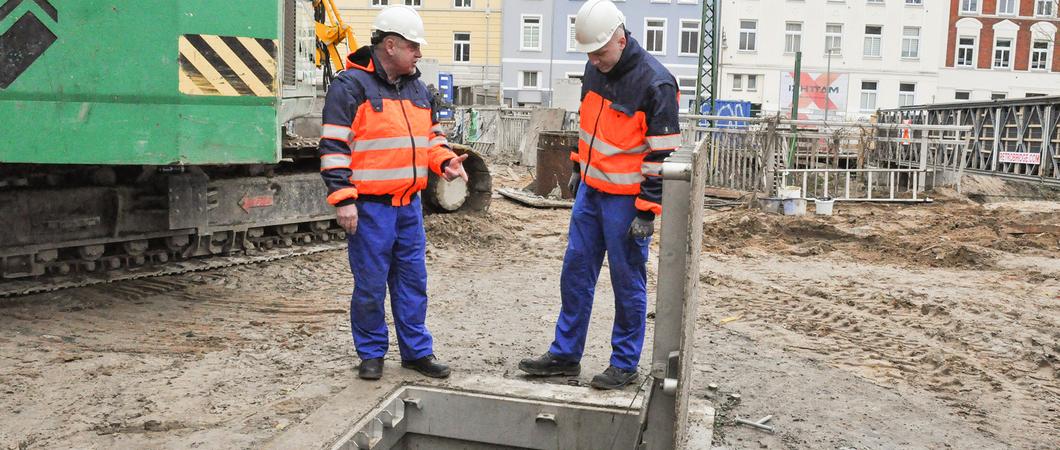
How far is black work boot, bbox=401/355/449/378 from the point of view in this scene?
5070mm

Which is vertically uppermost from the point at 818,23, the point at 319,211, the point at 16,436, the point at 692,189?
the point at 818,23

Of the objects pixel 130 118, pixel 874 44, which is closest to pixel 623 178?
pixel 130 118

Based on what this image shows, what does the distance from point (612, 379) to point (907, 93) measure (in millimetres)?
46718

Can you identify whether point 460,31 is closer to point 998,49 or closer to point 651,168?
point 998,49

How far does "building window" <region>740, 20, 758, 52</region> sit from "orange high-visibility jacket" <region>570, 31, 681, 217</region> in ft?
142

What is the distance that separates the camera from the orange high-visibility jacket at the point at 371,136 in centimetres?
471

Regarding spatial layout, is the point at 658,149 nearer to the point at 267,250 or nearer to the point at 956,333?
the point at 956,333

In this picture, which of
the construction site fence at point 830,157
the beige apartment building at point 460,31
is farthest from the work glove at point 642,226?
the beige apartment building at point 460,31

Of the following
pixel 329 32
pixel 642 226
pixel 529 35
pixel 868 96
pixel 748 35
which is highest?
pixel 748 35

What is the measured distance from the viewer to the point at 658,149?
4.68 metres

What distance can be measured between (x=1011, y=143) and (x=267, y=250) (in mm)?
15267

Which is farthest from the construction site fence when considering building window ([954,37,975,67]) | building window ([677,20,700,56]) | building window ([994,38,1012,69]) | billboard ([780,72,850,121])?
building window ([994,38,1012,69])

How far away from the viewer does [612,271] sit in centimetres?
500

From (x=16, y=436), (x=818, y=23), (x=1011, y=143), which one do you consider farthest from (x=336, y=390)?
(x=818, y=23)
